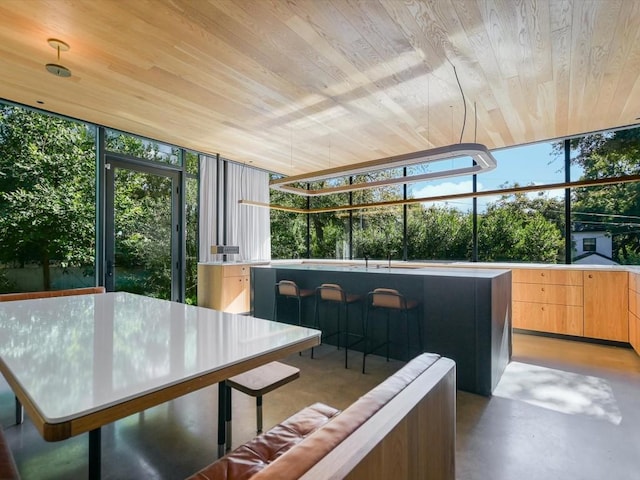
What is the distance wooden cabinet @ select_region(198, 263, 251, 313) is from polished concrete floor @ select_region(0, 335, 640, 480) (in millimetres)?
2668

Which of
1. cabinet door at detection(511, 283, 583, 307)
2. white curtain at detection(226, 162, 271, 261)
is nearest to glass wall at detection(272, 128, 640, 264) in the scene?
cabinet door at detection(511, 283, 583, 307)

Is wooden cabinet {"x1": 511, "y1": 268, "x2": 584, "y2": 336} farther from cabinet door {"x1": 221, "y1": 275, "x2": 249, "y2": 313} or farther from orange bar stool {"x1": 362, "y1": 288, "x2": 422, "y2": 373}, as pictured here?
cabinet door {"x1": 221, "y1": 275, "x2": 249, "y2": 313}

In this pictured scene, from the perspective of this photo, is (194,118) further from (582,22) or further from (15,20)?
(582,22)

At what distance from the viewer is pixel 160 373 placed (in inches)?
41.8

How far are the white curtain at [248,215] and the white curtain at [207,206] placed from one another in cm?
33

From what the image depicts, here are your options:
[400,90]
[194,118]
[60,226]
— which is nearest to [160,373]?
[400,90]

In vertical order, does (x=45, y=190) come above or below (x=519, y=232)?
above

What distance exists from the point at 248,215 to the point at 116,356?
5.73m

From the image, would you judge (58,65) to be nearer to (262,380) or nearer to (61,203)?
(61,203)

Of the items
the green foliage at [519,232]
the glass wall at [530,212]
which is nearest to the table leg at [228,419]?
the glass wall at [530,212]

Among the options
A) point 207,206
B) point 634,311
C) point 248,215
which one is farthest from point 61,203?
point 634,311

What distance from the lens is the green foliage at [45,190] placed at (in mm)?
3809

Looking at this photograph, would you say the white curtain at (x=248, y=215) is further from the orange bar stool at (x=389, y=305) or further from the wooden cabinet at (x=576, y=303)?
the wooden cabinet at (x=576, y=303)

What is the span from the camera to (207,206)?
6.00 metres
